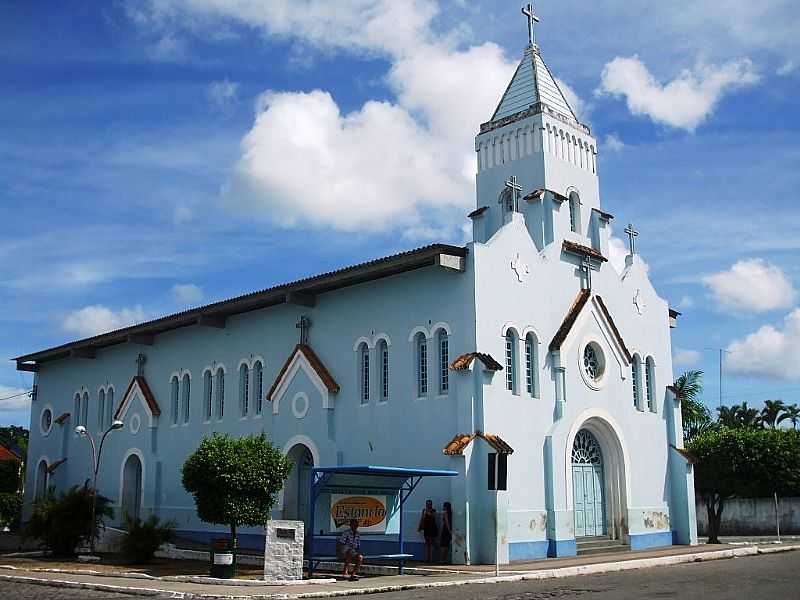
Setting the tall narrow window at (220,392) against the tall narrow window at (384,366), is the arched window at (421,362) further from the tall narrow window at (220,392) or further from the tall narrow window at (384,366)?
the tall narrow window at (220,392)

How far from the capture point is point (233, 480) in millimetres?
20750

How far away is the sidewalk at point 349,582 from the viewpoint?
16.7 m

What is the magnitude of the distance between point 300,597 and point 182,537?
15854 mm

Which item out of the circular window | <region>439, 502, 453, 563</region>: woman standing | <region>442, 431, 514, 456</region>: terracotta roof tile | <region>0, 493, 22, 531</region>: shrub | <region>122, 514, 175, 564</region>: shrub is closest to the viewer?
<region>442, 431, 514, 456</region>: terracotta roof tile

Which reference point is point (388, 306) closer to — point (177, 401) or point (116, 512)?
point (177, 401)

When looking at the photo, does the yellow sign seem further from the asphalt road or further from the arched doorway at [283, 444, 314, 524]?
the arched doorway at [283, 444, 314, 524]

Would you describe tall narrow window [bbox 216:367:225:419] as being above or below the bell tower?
below

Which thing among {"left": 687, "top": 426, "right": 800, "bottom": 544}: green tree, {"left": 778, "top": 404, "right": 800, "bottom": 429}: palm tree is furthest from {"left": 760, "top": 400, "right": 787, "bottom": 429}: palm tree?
{"left": 687, "top": 426, "right": 800, "bottom": 544}: green tree

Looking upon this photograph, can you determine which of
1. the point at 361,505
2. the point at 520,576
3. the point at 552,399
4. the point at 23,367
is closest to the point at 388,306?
the point at 552,399

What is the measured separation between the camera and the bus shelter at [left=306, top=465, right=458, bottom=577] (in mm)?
18875

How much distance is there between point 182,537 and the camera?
30453 mm

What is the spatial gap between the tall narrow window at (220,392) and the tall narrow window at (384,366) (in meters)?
7.84

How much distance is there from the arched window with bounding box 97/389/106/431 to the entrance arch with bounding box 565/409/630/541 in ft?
67.5

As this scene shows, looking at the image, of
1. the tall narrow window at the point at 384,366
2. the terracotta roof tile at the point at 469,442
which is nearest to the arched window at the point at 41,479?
the tall narrow window at the point at 384,366
